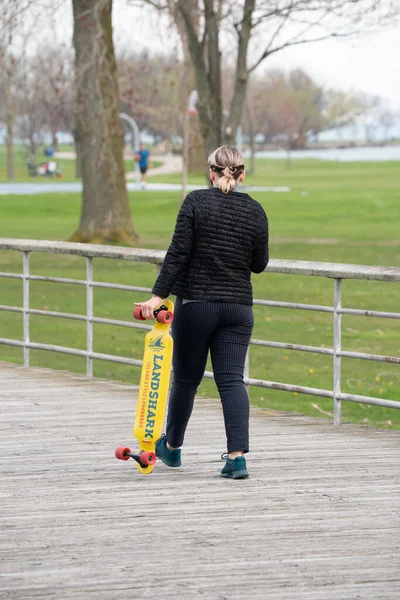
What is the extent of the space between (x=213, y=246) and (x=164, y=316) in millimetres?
424

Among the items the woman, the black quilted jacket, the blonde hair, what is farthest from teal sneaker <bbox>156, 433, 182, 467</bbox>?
the blonde hair

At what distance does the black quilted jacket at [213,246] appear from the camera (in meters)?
6.63

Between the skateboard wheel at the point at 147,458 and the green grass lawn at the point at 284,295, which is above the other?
the skateboard wheel at the point at 147,458

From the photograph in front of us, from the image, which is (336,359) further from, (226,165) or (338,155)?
(338,155)

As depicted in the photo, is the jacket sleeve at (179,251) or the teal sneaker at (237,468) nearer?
the jacket sleeve at (179,251)

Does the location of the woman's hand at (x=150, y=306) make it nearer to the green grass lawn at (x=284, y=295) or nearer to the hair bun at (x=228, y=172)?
the hair bun at (x=228, y=172)

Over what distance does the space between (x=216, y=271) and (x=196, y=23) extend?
22.8 m

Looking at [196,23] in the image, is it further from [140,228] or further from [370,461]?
[370,461]

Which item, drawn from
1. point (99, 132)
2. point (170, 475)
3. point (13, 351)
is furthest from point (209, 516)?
point (99, 132)

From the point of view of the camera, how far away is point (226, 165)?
663cm

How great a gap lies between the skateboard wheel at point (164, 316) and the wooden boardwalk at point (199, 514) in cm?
83

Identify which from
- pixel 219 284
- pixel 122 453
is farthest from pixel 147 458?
pixel 219 284

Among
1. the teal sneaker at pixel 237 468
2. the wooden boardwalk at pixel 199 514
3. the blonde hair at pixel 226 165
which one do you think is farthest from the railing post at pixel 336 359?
the blonde hair at pixel 226 165

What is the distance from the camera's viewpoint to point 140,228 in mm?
35469
